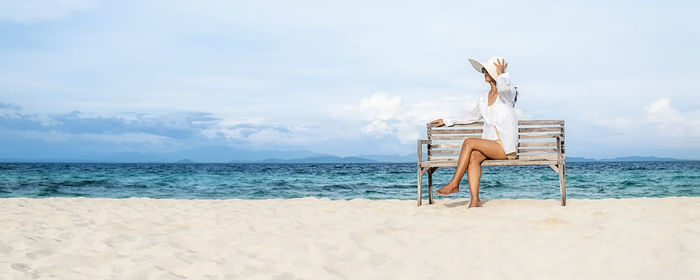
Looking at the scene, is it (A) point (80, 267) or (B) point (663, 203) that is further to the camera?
(B) point (663, 203)

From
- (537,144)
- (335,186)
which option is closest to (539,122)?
(537,144)

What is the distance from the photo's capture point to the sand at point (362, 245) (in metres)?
3.28

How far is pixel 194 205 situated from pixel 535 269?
4862 mm

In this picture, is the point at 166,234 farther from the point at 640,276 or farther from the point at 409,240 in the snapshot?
the point at 640,276

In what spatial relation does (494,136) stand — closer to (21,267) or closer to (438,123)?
(438,123)

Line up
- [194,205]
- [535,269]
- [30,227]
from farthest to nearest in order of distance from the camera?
[194,205], [30,227], [535,269]

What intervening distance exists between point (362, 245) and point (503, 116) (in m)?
2.80

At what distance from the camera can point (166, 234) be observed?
4461mm

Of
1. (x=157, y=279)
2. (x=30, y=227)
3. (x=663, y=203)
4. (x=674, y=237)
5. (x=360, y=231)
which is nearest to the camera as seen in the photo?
(x=157, y=279)

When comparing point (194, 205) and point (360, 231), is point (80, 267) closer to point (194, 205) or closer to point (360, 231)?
point (360, 231)

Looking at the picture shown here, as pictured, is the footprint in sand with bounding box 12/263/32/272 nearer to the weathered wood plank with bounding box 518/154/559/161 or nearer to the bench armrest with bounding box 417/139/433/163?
the bench armrest with bounding box 417/139/433/163

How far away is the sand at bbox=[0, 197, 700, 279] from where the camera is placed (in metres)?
3.28

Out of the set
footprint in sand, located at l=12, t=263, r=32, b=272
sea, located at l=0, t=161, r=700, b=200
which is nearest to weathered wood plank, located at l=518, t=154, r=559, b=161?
footprint in sand, located at l=12, t=263, r=32, b=272

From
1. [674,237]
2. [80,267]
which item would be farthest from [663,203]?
[80,267]
